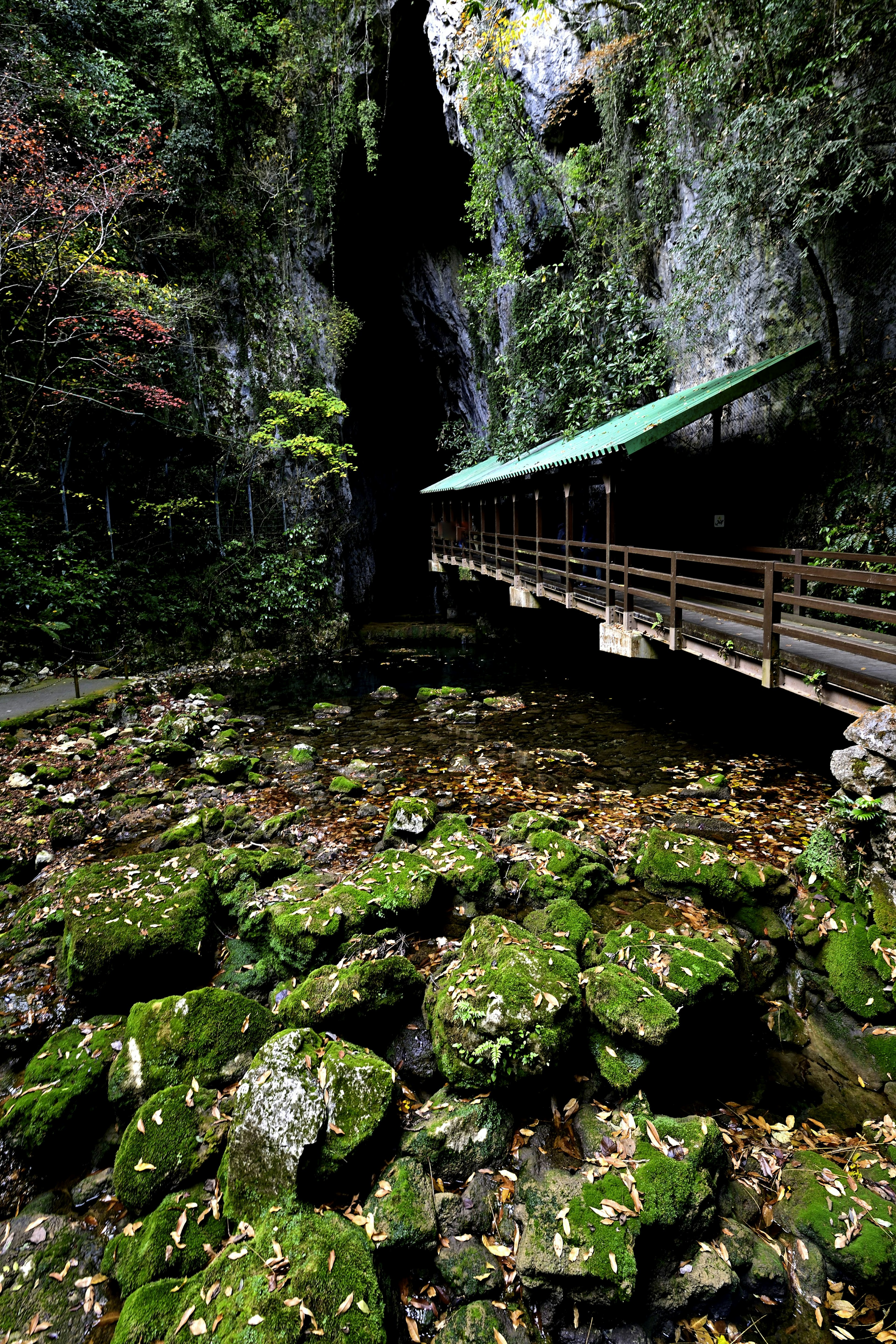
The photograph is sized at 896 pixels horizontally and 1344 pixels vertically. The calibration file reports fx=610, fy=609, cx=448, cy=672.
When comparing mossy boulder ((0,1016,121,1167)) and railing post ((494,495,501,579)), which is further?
railing post ((494,495,501,579))

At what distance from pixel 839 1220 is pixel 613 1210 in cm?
122

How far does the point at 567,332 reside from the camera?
16.0 m

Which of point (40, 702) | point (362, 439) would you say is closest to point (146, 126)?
point (362, 439)

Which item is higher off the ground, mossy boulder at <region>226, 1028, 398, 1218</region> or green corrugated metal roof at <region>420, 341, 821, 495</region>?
green corrugated metal roof at <region>420, 341, 821, 495</region>

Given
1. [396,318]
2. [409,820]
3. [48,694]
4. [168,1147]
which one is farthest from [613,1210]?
[396,318]

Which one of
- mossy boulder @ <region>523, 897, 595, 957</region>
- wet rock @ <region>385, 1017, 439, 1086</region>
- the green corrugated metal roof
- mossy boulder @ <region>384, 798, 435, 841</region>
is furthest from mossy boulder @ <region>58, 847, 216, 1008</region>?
the green corrugated metal roof

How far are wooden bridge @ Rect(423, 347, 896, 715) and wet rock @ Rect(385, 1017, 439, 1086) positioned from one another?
15.7 feet

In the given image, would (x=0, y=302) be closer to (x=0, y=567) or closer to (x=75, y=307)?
(x=75, y=307)

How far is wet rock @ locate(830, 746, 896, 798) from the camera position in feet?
16.3

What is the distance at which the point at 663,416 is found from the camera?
988 cm

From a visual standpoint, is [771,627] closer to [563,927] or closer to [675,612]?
[675,612]

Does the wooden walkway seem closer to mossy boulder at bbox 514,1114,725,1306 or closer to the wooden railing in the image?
the wooden railing

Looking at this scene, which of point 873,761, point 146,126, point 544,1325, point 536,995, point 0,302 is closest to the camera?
point 544,1325

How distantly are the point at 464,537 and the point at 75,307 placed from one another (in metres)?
13.3
